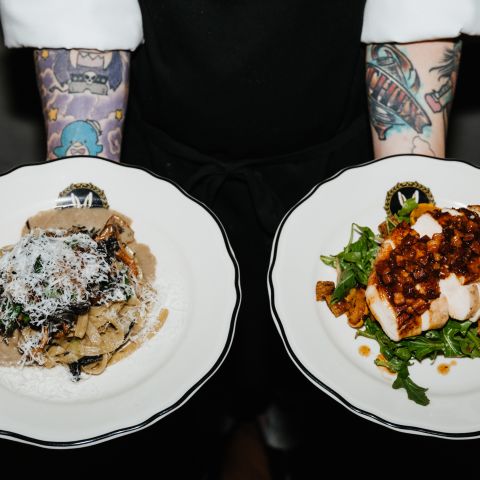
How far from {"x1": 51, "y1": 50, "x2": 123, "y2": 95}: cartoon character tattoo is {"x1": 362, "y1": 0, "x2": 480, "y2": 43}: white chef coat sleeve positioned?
1.12 m

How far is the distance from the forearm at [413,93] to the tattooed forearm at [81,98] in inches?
44.5

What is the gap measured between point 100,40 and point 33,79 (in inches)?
75.0

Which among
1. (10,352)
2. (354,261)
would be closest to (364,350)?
(354,261)

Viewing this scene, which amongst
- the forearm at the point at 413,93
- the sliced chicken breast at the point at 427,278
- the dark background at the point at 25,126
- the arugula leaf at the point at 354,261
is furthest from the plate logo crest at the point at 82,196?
the dark background at the point at 25,126

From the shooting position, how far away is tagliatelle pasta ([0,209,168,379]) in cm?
197

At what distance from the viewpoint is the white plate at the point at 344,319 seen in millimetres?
1771

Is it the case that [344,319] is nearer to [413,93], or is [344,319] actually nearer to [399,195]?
[399,195]

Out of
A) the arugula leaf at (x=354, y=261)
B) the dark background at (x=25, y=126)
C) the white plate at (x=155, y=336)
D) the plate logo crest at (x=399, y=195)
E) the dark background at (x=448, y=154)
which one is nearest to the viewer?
the white plate at (x=155, y=336)

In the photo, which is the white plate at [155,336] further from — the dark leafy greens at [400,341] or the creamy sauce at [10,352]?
the dark leafy greens at [400,341]

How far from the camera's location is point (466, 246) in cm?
205

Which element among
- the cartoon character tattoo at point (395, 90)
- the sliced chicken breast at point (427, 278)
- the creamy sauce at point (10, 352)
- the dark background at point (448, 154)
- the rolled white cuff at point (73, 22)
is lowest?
the dark background at point (448, 154)

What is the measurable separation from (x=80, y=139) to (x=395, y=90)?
4.40ft

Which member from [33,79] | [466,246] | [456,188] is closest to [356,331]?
[466,246]

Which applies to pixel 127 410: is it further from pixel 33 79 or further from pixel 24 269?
pixel 33 79
